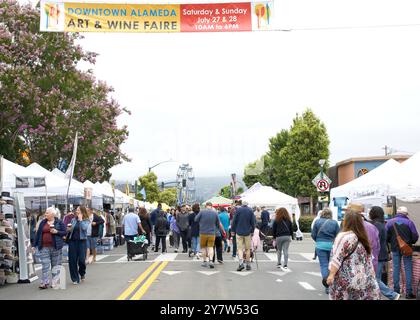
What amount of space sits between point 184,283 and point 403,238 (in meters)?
4.81

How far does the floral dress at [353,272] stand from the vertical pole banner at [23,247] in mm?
9088

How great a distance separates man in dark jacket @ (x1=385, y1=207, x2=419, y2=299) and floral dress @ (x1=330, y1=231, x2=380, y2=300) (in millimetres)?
4708

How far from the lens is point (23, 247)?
14797 mm

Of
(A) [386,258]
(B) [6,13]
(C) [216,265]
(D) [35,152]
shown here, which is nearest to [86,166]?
(D) [35,152]

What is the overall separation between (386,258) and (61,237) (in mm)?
6685

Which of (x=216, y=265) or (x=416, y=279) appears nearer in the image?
(x=416, y=279)

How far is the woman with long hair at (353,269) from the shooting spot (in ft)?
25.0

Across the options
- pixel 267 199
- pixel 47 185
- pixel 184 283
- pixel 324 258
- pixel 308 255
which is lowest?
pixel 308 255

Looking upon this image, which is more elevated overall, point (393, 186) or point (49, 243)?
point (393, 186)

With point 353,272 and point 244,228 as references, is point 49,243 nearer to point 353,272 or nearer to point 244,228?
point 244,228

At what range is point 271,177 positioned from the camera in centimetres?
8450

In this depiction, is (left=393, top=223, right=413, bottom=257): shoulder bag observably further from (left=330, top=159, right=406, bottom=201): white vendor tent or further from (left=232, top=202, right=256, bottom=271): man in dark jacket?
(left=232, top=202, right=256, bottom=271): man in dark jacket

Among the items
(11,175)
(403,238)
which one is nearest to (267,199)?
(11,175)
